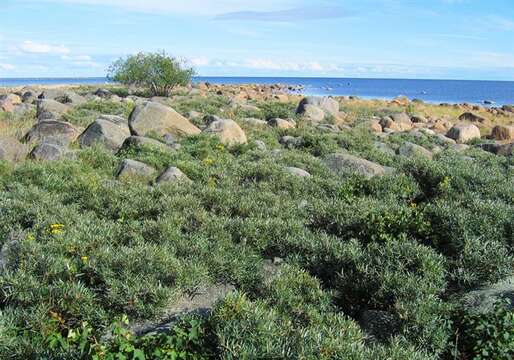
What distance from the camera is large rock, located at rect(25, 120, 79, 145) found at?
54.8ft

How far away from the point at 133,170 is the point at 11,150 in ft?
11.8

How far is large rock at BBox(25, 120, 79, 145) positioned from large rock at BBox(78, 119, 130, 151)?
38 centimetres

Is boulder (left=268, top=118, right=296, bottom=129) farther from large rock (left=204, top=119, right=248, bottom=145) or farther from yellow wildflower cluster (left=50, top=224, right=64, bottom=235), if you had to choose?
yellow wildflower cluster (left=50, top=224, right=64, bottom=235)

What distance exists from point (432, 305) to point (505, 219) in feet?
9.63

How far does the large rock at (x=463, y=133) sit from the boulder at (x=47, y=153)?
65.3 ft

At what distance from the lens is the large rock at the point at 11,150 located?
14.1 metres

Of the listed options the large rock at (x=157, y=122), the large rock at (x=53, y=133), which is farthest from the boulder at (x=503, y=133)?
the large rock at (x=53, y=133)

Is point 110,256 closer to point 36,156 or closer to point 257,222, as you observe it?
point 257,222

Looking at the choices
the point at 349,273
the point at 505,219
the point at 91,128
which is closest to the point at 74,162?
the point at 91,128

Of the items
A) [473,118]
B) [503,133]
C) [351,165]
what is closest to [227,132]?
[351,165]

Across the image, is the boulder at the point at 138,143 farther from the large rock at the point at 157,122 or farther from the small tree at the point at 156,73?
the small tree at the point at 156,73

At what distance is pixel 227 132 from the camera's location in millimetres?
19359

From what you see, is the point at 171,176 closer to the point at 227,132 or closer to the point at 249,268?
the point at 249,268

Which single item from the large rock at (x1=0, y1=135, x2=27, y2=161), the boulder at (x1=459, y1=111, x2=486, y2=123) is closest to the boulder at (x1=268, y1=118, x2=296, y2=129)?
the large rock at (x1=0, y1=135, x2=27, y2=161)
